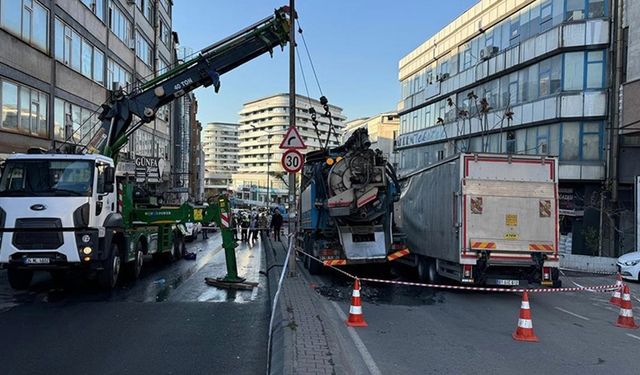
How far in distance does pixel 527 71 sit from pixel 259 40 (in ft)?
62.7

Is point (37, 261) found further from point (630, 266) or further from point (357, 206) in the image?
point (630, 266)

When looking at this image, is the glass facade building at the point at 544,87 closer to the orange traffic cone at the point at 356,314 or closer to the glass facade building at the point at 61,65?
the glass facade building at the point at 61,65

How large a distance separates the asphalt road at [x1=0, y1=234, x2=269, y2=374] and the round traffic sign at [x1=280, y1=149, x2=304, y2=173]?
2833 millimetres

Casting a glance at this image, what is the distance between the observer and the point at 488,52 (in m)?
33.8

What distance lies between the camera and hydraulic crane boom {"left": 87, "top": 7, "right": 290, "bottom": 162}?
15.2 metres

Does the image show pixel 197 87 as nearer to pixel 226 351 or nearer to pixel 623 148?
pixel 226 351

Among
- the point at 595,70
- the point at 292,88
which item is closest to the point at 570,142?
the point at 595,70

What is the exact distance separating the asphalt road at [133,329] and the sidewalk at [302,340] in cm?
36

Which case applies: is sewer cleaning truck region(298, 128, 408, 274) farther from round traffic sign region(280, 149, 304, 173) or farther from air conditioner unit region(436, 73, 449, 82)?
air conditioner unit region(436, 73, 449, 82)

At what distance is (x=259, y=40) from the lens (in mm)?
16547

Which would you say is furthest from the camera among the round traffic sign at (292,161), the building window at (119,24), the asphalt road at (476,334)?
the building window at (119,24)

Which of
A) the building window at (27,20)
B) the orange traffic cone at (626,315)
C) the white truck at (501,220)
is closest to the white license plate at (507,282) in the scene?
the white truck at (501,220)

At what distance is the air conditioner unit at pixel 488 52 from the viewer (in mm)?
33312

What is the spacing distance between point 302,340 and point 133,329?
3047 mm
